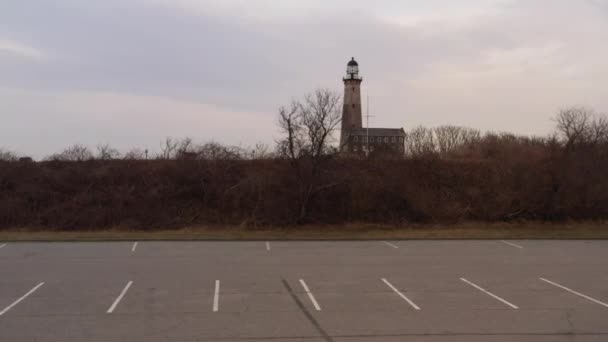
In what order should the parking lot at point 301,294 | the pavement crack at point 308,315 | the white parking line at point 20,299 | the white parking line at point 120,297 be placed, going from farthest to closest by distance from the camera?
the white parking line at point 120,297 → the white parking line at point 20,299 → the parking lot at point 301,294 → the pavement crack at point 308,315

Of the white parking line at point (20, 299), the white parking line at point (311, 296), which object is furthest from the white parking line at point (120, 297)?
the white parking line at point (311, 296)

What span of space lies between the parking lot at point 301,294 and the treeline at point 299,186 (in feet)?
27.6

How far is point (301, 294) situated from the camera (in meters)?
12.2

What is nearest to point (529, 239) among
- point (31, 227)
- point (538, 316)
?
point (538, 316)

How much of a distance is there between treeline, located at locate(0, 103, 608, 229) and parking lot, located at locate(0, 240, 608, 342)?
27.6 feet

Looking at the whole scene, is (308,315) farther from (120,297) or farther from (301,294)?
(120,297)

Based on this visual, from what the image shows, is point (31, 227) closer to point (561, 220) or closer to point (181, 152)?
point (181, 152)

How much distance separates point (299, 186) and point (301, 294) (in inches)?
636

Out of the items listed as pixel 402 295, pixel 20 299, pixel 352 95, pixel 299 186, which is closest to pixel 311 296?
pixel 402 295

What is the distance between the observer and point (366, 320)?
32.9 feet

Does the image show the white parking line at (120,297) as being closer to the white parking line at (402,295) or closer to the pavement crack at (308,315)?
the pavement crack at (308,315)

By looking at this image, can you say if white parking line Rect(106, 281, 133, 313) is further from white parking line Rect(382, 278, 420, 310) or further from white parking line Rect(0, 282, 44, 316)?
white parking line Rect(382, 278, 420, 310)

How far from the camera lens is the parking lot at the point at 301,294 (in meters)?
9.34

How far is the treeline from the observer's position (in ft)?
92.2
